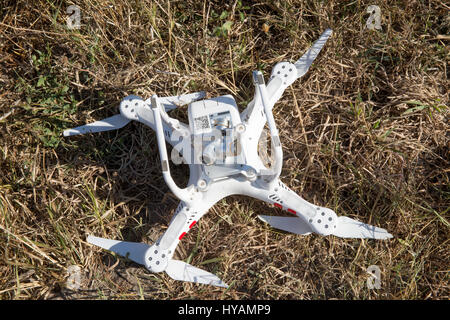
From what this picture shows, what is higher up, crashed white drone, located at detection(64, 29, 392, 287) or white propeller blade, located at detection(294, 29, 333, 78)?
white propeller blade, located at detection(294, 29, 333, 78)

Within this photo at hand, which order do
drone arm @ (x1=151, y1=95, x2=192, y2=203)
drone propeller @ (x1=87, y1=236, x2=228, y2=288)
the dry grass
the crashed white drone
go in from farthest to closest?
the dry grass → drone propeller @ (x1=87, y1=236, x2=228, y2=288) → the crashed white drone → drone arm @ (x1=151, y1=95, x2=192, y2=203)

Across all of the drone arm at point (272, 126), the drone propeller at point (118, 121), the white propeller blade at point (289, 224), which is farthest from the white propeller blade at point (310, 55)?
the white propeller blade at point (289, 224)

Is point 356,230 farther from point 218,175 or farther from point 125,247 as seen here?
point 125,247

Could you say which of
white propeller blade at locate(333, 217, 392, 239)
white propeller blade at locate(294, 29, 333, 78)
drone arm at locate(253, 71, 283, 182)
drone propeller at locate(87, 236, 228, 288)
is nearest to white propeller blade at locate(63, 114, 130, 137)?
drone propeller at locate(87, 236, 228, 288)

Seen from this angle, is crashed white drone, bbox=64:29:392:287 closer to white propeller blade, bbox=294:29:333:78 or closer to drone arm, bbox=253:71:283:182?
drone arm, bbox=253:71:283:182

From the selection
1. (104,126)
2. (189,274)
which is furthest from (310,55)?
(189,274)

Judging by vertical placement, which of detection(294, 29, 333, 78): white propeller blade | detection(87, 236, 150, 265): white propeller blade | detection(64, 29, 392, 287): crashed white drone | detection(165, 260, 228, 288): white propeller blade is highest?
detection(294, 29, 333, 78): white propeller blade
